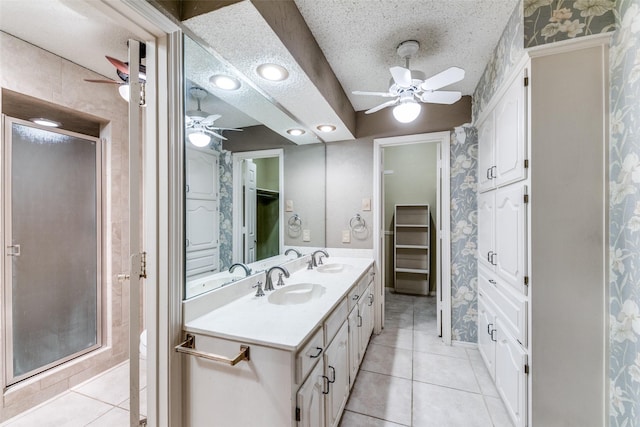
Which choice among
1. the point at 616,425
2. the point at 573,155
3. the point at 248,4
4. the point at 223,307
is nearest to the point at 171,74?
the point at 248,4

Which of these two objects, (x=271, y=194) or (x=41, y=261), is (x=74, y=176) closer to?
(x=41, y=261)

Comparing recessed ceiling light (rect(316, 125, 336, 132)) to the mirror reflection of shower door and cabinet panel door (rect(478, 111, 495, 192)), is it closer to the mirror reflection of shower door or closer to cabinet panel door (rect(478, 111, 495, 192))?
cabinet panel door (rect(478, 111, 495, 192))

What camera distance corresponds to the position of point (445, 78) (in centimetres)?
167

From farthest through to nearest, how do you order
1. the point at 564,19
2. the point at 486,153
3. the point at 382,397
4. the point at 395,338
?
the point at 395,338, the point at 486,153, the point at 382,397, the point at 564,19

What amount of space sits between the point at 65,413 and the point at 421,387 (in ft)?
7.88

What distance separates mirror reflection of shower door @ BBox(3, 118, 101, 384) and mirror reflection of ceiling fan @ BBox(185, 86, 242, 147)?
1.26 meters

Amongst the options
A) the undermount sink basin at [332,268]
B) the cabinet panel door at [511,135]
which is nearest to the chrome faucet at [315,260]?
the undermount sink basin at [332,268]

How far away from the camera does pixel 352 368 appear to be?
192 cm

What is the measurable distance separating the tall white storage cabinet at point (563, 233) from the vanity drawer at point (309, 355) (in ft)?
3.63

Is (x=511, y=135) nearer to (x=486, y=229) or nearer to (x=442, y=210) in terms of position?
(x=486, y=229)

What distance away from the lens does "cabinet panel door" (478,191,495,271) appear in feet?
6.70

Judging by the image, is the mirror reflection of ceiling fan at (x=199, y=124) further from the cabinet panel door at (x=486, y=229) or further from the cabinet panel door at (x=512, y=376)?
the cabinet panel door at (x=512, y=376)

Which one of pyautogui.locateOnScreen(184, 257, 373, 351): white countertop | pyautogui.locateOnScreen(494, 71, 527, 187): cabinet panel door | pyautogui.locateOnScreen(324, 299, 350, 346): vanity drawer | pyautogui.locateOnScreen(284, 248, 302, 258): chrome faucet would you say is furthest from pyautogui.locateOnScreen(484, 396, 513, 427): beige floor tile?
pyautogui.locateOnScreen(284, 248, 302, 258): chrome faucet

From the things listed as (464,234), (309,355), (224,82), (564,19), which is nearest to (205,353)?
(309,355)
